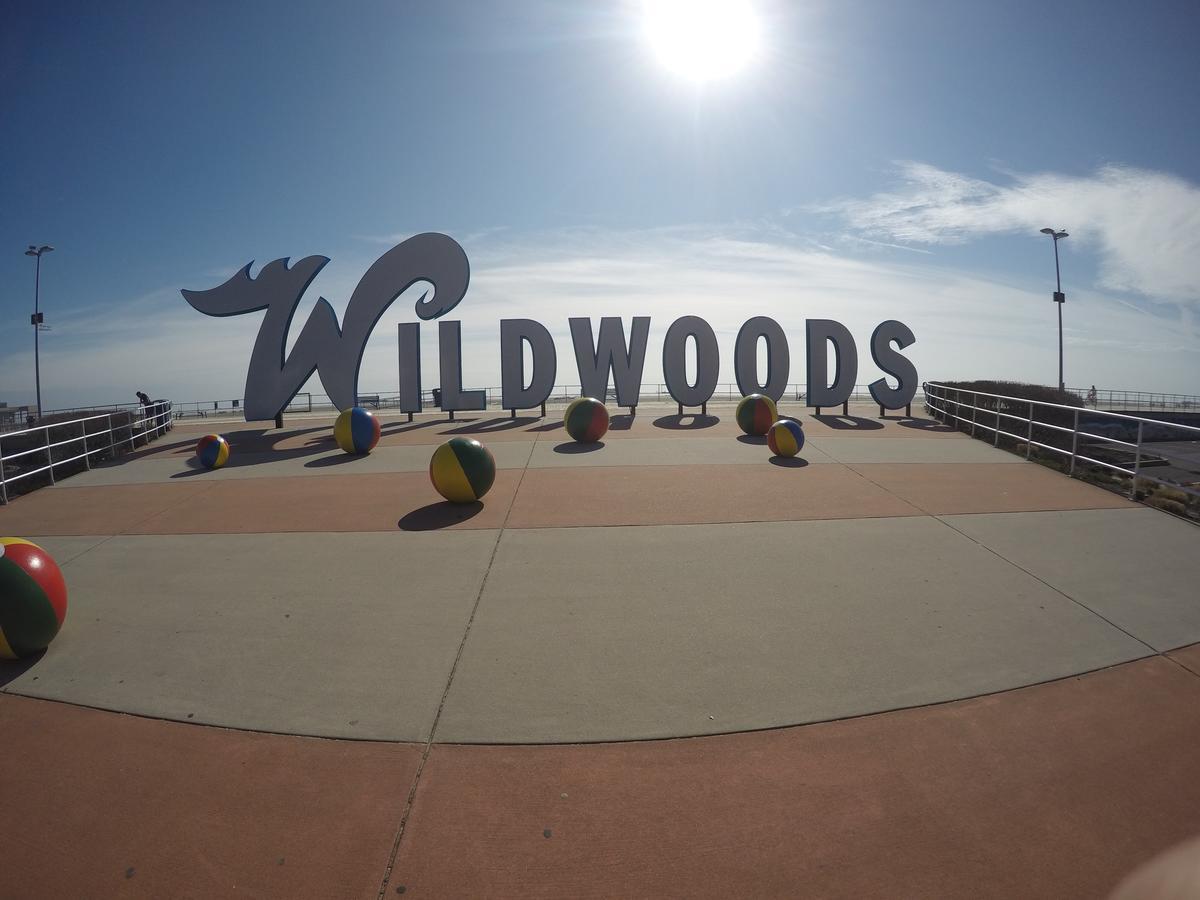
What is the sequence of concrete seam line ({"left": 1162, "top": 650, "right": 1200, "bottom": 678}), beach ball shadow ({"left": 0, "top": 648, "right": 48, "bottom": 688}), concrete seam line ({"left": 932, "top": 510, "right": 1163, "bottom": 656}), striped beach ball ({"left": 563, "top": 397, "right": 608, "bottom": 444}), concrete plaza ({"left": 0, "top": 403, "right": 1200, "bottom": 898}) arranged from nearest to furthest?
concrete plaza ({"left": 0, "top": 403, "right": 1200, "bottom": 898}) → concrete seam line ({"left": 1162, "top": 650, "right": 1200, "bottom": 678}) → beach ball shadow ({"left": 0, "top": 648, "right": 48, "bottom": 688}) → concrete seam line ({"left": 932, "top": 510, "right": 1163, "bottom": 656}) → striped beach ball ({"left": 563, "top": 397, "right": 608, "bottom": 444})

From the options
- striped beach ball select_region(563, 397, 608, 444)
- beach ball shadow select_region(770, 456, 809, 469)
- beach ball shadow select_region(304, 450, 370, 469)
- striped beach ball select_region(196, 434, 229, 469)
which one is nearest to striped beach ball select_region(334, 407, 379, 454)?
beach ball shadow select_region(304, 450, 370, 469)

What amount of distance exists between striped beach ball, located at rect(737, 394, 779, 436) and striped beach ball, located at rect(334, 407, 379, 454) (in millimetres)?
8692

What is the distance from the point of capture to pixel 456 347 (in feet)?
71.7

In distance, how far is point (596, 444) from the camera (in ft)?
50.2

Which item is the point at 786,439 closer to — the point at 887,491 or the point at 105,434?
the point at 887,491

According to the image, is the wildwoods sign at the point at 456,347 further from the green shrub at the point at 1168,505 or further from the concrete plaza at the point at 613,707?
the green shrub at the point at 1168,505

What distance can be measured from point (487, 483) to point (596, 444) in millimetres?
5984

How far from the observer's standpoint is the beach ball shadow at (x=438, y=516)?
27.9 ft

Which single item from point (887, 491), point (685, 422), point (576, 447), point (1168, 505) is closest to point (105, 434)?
point (576, 447)

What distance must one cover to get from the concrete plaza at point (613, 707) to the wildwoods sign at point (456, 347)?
12311mm

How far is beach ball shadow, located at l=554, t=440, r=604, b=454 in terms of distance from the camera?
564 inches

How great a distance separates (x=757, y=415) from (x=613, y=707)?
1253 cm

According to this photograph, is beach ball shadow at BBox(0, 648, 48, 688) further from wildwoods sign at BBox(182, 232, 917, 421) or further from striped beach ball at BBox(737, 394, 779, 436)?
wildwoods sign at BBox(182, 232, 917, 421)

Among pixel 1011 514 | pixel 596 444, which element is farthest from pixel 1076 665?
pixel 596 444
